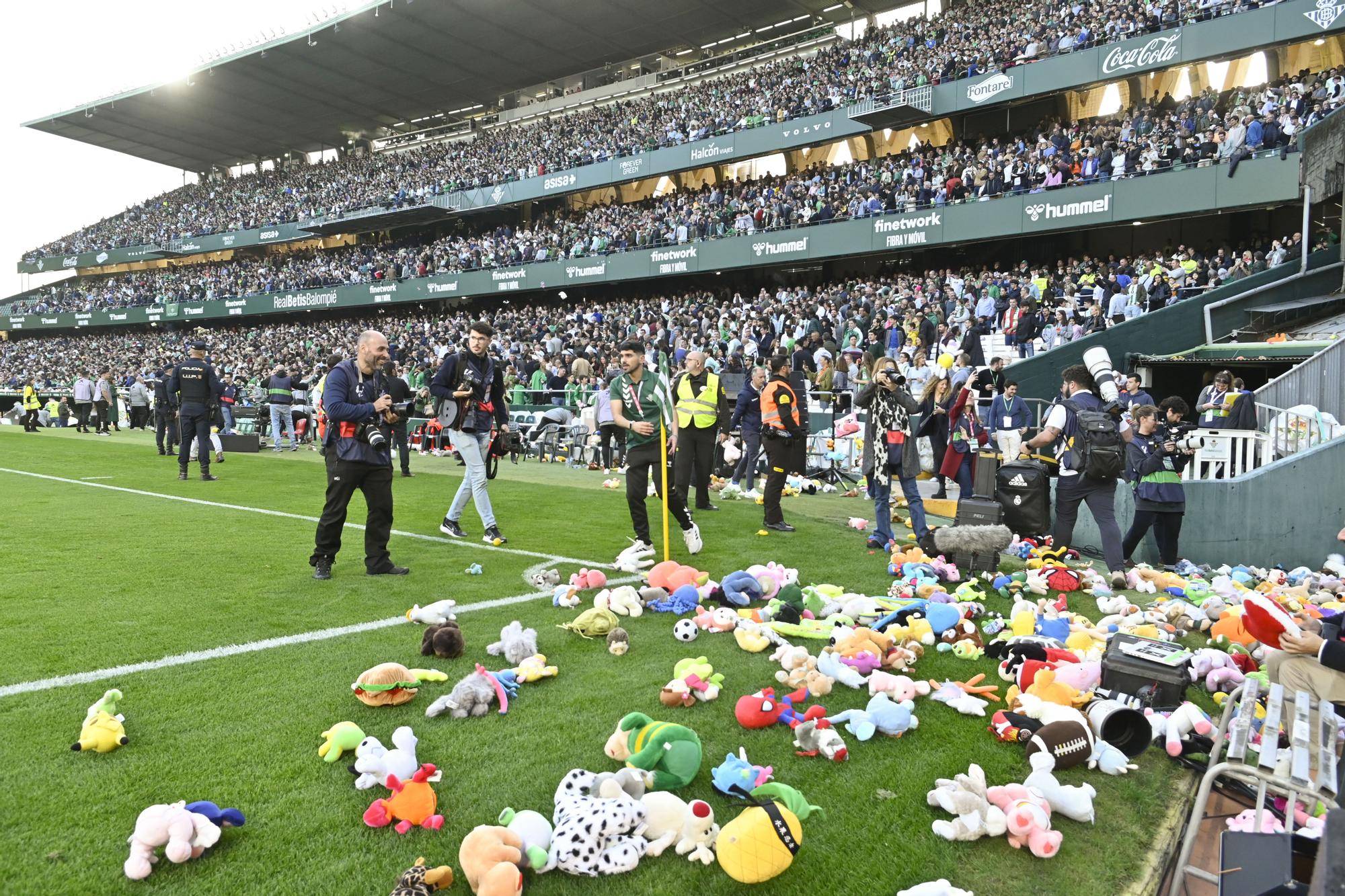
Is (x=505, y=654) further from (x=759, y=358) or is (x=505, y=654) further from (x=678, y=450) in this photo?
(x=759, y=358)

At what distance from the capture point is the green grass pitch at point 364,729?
8.91 feet

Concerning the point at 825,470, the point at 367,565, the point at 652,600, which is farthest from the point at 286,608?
the point at 825,470

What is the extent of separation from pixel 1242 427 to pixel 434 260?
41.0 m

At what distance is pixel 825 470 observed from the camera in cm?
1465

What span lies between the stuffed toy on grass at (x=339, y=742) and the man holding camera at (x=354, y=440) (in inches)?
128

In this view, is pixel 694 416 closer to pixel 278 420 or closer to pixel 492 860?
pixel 492 860

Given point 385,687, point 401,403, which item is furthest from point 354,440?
point 385,687

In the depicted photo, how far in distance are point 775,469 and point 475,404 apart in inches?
138

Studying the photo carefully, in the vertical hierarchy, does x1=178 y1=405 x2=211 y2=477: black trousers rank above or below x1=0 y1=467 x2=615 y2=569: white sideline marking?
above

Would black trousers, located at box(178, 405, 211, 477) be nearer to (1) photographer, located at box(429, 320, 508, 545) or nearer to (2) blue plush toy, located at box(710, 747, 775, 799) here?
(1) photographer, located at box(429, 320, 508, 545)

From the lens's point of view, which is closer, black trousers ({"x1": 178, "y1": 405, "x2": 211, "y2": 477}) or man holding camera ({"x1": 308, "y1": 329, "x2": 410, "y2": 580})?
man holding camera ({"x1": 308, "y1": 329, "x2": 410, "y2": 580})

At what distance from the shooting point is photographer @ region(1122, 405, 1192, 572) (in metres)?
7.85

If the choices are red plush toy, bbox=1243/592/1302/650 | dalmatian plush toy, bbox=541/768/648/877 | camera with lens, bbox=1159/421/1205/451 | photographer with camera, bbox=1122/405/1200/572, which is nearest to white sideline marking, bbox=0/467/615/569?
dalmatian plush toy, bbox=541/768/648/877

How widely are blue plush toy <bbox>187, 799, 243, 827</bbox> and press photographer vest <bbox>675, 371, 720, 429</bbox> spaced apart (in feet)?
21.7
